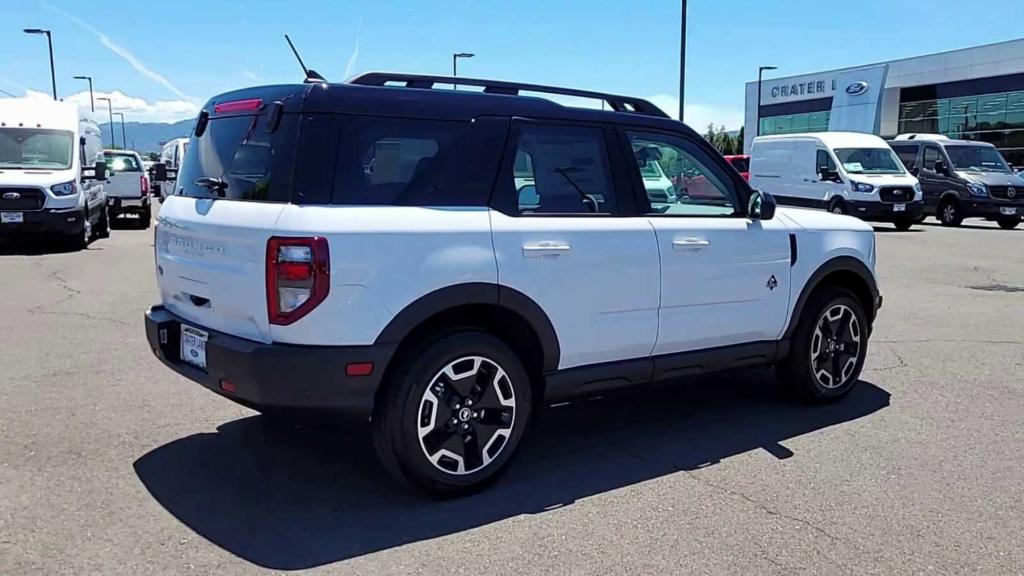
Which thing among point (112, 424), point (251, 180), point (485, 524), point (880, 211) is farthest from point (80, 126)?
point (880, 211)

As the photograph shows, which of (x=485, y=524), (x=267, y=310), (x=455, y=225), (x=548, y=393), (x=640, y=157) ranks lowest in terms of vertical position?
(x=485, y=524)

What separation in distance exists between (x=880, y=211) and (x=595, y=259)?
1639 centimetres

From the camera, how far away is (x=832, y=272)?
5.52m

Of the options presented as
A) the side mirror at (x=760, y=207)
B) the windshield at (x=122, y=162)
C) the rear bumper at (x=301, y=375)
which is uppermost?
the windshield at (x=122, y=162)

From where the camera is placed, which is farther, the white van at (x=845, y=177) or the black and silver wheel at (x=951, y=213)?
the black and silver wheel at (x=951, y=213)

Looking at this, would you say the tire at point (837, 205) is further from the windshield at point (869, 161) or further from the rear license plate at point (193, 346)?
the rear license plate at point (193, 346)

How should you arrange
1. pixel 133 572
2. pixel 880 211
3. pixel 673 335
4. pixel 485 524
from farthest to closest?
pixel 880 211 < pixel 673 335 < pixel 485 524 < pixel 133 572

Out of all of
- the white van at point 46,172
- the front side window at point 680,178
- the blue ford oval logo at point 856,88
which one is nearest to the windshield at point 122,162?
the white van at point 46,172

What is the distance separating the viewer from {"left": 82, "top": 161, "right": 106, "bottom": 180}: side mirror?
15.0m

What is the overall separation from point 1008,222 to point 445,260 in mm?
21752

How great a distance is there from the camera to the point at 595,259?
169 inches

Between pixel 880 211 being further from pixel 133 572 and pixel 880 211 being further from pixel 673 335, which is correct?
pixel 133 572

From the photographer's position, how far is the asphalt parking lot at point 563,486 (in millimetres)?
3457

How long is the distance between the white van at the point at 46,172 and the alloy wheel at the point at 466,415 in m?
12.4
